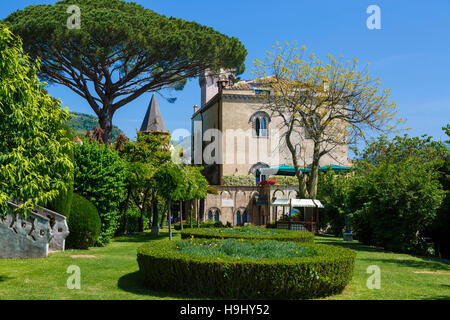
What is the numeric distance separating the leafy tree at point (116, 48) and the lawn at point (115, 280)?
1758cm

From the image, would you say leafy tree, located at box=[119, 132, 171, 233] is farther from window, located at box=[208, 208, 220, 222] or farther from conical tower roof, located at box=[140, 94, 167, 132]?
conical tower roof, located at box=[140, 94, 167, 132]

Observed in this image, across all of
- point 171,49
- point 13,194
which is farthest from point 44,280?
point 171,49

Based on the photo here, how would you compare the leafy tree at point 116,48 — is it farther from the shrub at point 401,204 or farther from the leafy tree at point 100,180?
the shrub at point 401,204

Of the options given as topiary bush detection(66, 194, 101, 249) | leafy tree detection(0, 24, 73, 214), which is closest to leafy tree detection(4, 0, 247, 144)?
topiary bush detection(66, 194, 101, 249)

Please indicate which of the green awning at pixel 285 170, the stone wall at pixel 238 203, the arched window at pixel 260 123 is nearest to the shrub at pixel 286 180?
the green awning at pixel 285 170

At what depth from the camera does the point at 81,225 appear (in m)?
17.0

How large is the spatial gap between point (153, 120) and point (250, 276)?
191 feet

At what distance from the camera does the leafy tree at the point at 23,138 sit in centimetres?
927

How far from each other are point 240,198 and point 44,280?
2793cm

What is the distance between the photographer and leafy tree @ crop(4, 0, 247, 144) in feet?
90.9

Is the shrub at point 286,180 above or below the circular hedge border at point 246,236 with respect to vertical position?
above

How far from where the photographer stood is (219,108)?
148ft

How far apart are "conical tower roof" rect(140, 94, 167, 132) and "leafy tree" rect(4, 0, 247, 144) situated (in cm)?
3090
